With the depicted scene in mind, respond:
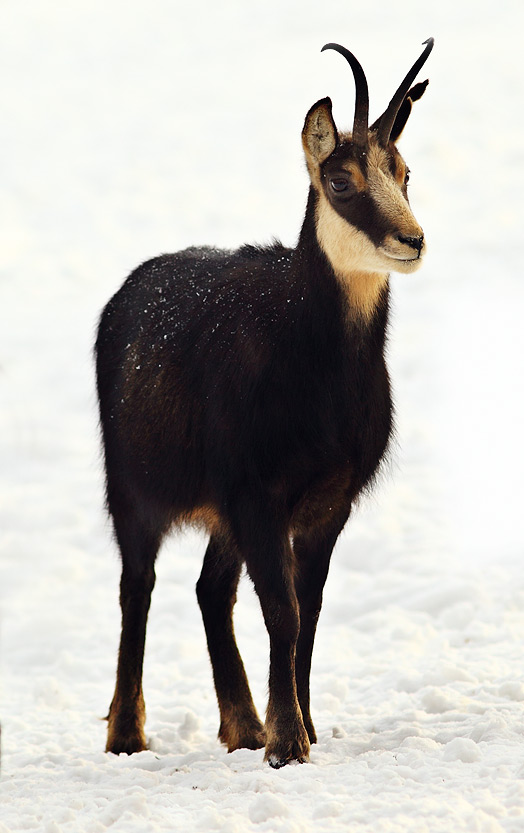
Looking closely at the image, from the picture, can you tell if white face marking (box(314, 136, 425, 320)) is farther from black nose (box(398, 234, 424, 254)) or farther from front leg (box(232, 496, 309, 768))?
front leg (box(232, 496, 309, 768))

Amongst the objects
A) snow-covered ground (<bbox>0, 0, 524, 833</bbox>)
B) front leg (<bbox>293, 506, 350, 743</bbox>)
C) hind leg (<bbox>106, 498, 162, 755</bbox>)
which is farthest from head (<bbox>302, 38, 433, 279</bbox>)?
hind leg (<bbox>106, 498, 162, 755</bbox>)

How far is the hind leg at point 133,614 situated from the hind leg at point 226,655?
342mm

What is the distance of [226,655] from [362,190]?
2.57m

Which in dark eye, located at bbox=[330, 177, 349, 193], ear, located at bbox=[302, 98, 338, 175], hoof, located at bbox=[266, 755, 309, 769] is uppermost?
ear, located at bbox=[302, 98, 338, 175]

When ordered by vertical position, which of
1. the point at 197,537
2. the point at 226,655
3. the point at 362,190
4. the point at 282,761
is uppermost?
the point at 362,190

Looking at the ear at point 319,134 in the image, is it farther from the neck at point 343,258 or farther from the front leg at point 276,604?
the front leg at point 276,604

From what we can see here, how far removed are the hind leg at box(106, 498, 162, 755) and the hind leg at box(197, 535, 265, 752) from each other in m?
0.34

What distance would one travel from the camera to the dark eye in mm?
5516

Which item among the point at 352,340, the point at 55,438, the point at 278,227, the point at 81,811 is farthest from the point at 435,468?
the point at 81,811

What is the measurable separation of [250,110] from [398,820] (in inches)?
606

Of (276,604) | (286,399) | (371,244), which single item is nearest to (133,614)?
(276,604)

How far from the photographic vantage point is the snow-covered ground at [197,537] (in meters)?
5.13

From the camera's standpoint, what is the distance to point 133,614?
265 inches

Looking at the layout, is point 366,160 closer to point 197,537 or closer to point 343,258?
point 343,258
